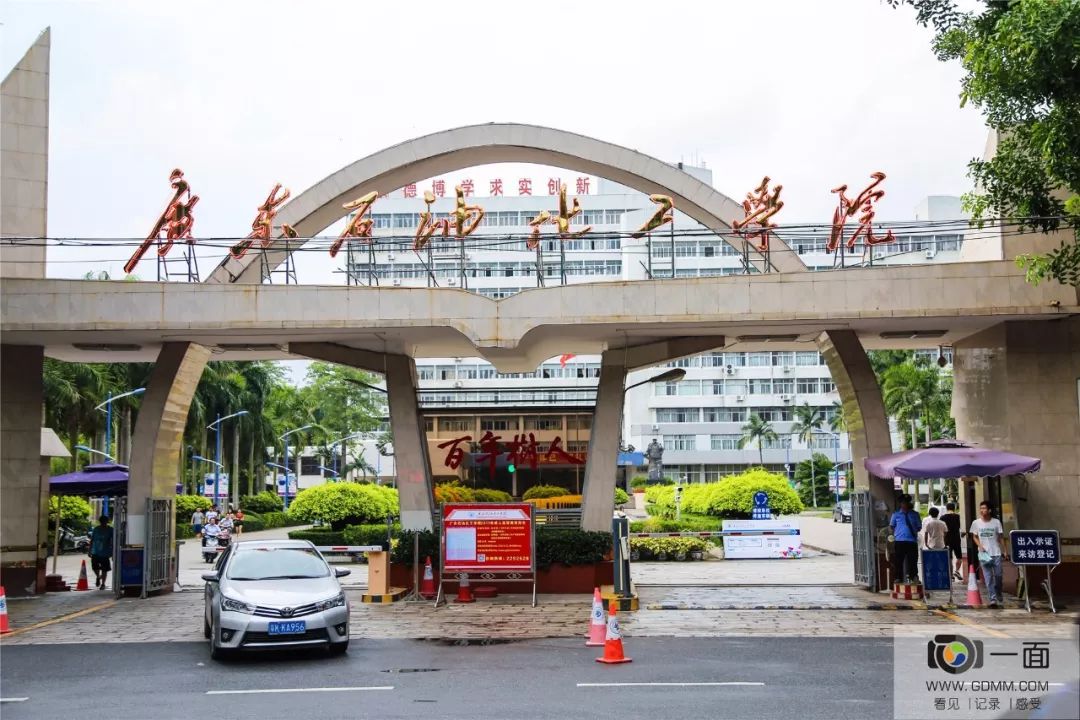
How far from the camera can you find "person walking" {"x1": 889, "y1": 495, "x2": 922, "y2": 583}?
18.5m

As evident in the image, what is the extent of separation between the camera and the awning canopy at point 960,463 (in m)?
17.2

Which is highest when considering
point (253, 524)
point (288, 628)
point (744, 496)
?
point (744, 496)

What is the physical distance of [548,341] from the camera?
21.2 m

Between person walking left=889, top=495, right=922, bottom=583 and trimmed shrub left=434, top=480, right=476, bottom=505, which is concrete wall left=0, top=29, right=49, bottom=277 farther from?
person walking left=889, top=495, right=922, bottom=583

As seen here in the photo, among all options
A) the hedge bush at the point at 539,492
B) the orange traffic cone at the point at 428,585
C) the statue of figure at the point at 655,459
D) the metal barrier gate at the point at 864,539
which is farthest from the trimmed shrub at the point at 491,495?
the statue of figure at the point at 655,459

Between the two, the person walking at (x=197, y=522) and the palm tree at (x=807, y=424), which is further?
the palm tree at (x=807, y=424)

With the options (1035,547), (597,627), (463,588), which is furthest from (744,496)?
(597,627)

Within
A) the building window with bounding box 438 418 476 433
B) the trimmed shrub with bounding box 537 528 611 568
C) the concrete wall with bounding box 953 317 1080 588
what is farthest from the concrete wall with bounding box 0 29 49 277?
the concrete wall with bounding box 953 317 1080 588

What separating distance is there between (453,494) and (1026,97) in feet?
43.8

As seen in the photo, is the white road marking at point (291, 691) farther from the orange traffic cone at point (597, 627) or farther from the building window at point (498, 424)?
the building window at point (498, 424)

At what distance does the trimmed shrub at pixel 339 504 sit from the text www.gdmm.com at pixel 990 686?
26162 millimetres

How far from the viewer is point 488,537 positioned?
18.8 metres

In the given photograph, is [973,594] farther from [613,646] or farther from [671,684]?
[671,684]

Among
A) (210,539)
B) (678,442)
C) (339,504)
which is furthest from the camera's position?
(678,442)
